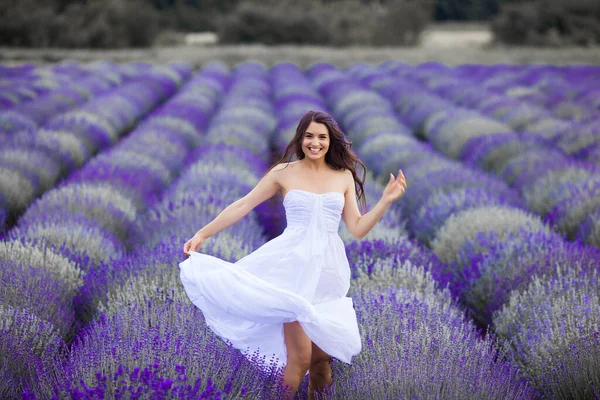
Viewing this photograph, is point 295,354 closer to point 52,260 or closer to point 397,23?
point 52,260

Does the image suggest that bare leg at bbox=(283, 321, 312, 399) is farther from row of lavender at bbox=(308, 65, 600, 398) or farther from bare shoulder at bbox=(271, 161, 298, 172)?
row of lavender at bbox=(308, 65, 600, 398)

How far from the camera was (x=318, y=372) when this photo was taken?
2557 millimetres

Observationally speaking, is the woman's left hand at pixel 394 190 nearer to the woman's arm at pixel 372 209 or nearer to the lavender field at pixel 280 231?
the woman's arm at pixel 372 209

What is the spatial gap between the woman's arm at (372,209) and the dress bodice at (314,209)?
0.10 metres

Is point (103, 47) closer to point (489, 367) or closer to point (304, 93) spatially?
point (304, 93)

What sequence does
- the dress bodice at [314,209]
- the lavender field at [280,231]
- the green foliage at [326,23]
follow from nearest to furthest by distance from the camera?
the lavender field at [280,231], the dress bodice at [314,209], the green foliage at [326,23]

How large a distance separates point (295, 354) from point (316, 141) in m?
0.82

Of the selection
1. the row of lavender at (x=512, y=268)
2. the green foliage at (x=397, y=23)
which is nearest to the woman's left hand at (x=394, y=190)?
the row of lavender at (x=512, y=268)

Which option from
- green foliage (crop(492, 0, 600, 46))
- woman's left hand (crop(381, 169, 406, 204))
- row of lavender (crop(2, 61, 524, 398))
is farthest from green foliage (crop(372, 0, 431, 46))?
woman's left hand (crop(381, 169, 406, 204))

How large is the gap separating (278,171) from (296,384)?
2.75 feet

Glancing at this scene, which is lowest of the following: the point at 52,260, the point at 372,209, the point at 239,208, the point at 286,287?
the point at 52,260

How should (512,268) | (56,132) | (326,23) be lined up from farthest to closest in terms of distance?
(326,23)
(56,132)
(512,268)

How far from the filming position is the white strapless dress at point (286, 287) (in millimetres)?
2246

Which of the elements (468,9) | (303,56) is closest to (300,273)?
(303,56)
